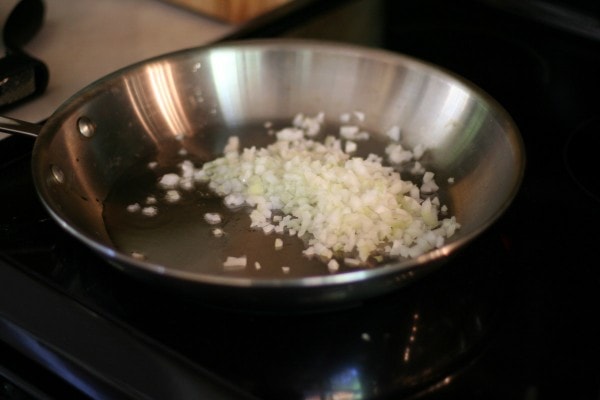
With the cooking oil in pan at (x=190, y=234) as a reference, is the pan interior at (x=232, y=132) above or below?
above

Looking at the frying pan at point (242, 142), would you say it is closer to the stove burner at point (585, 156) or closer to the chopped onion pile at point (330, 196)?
the chopped onion pile at point (330, 196)

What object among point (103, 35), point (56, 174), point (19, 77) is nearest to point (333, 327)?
point (56, 174)

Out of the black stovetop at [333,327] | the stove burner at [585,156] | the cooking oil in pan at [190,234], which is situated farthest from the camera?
the stove burner at [585,156]

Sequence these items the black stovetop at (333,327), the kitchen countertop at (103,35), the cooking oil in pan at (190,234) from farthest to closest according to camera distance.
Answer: the kitchen countertop at (103,35)
the cooking oil in pan at (190,234)
the black stovetop at (333,327)

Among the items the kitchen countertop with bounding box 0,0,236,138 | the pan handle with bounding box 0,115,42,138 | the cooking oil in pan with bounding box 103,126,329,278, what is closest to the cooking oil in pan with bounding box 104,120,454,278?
the cooking oil in pan with bounding box 103,126,329,278

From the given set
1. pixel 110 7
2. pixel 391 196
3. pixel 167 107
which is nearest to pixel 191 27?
pixel 110 7

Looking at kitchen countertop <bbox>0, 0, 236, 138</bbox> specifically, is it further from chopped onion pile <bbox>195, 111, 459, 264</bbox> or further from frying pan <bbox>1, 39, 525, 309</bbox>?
chopped onion pile <bbox>195, 111, 459, 264</bbox>

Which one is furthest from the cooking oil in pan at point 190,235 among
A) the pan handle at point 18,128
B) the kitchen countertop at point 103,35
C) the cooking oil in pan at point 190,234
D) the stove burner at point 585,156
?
the stove burner at point 585,156
